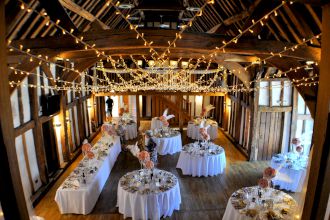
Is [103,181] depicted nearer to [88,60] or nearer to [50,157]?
[50,157]

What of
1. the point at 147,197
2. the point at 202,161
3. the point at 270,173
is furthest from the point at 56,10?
the point at 202,161

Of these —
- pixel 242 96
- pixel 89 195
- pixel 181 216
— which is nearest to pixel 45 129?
pixel 89 195

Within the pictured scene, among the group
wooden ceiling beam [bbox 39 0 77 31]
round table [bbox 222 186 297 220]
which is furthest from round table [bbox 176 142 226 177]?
wooden ceiling beam [bbox 39 0 77 31]

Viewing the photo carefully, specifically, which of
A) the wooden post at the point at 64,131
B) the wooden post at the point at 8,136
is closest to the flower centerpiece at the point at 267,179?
the wooden post at the point at 8,136

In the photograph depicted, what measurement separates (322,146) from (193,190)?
545 cm

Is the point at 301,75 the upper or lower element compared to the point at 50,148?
upper

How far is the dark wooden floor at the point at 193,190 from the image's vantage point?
6.46 meters

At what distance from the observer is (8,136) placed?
2.32 meters

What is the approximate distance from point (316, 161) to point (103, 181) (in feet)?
20.4

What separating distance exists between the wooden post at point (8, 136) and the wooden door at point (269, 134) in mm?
8572

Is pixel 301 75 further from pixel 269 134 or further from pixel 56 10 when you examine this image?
pixel 56 10

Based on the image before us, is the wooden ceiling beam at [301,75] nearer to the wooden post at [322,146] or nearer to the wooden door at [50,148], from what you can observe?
the wooden post at [322,146]

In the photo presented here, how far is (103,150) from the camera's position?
8.66m

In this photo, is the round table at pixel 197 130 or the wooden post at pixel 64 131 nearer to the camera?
the wooden post at pixel 64 131
